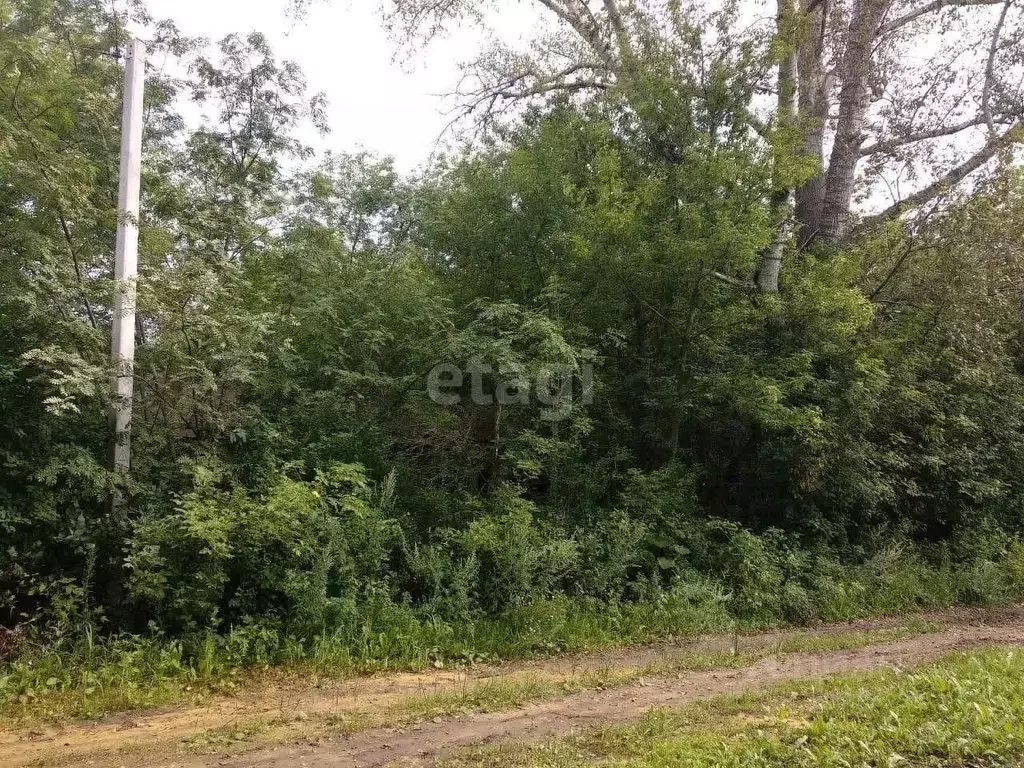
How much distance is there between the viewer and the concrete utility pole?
603 cm

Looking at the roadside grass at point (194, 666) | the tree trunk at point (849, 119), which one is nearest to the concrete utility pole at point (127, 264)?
the roadside grass at point (194, 666)

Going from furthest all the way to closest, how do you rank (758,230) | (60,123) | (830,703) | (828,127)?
(828,127), (758,230), (60,123), (830,703)

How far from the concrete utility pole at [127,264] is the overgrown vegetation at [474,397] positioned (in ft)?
0.60

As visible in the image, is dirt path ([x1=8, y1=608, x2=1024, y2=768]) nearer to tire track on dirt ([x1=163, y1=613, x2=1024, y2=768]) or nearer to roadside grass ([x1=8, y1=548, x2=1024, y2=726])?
tire track on dirt ([x1=163, y1=613, x2=1024, y2=768])

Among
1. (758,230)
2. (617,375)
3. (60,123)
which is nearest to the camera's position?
(60,123)

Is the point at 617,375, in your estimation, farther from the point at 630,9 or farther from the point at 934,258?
the point at 630,9

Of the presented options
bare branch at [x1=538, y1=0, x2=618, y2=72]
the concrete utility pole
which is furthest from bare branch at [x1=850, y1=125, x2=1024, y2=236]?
the concrete utility pole

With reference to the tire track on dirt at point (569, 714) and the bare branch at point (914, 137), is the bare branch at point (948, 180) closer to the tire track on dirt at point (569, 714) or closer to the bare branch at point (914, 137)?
the bare branch at point (914, 137)

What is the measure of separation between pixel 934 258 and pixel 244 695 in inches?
399

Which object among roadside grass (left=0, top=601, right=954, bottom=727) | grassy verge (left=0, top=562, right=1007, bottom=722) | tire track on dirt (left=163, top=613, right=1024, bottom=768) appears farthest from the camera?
grassy verge (left=0, top=562, right=1007, bottom=722)

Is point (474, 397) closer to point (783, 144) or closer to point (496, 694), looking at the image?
point (496, 694)

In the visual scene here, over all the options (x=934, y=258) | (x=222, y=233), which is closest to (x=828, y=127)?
(x=934, y=258)

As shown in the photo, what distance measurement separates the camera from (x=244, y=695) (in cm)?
503

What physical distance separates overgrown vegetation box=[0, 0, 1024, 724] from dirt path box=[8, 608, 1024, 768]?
430 millimetres
